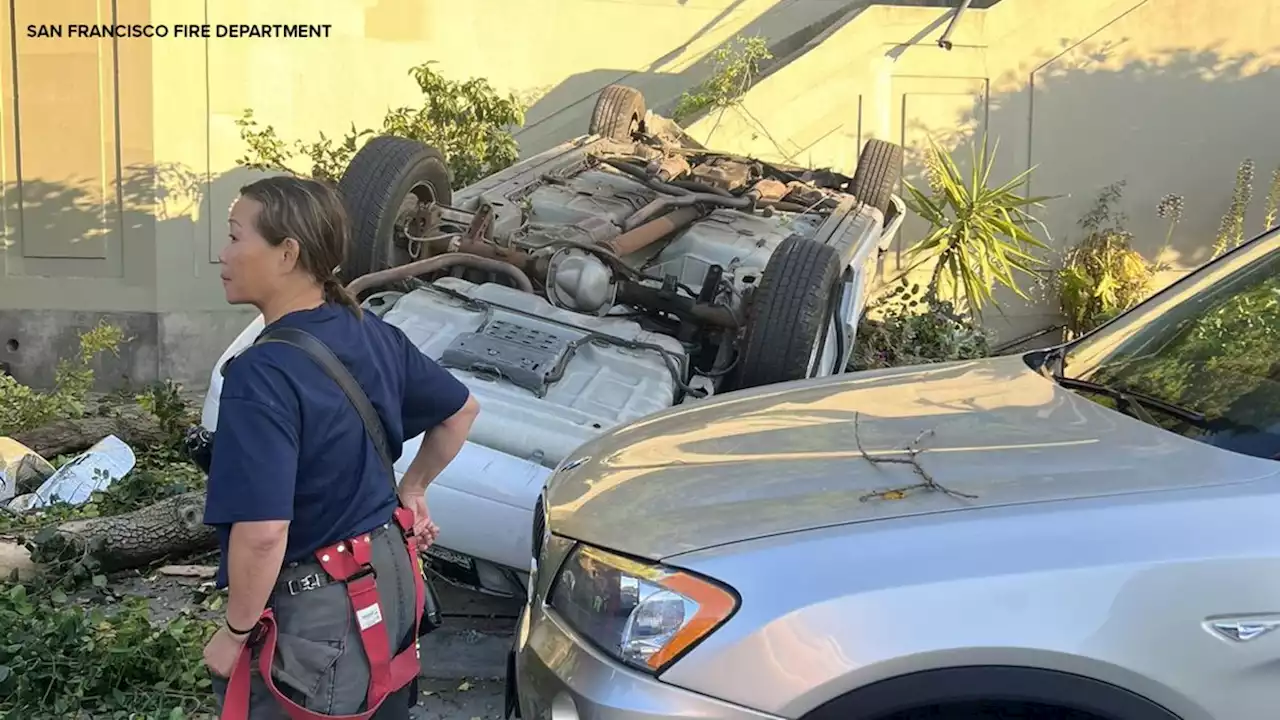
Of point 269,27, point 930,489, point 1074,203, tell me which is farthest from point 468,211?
point 1074,203

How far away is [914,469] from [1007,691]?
46cm

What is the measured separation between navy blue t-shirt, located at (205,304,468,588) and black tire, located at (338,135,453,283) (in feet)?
7.87

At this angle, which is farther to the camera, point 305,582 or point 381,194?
point 381,194

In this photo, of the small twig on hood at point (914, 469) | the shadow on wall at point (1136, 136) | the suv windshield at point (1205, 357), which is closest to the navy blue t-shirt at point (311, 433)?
the small twig on hood at point (914, 469)

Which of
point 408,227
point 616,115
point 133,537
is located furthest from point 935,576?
point 616,115

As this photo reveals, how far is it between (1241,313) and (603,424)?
6.06 feet

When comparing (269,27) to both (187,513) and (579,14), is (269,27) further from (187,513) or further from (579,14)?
(187,513)

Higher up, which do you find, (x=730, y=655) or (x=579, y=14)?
(x=579, y=14)

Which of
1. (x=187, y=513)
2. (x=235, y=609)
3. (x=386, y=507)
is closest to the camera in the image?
(x=235, y=609)

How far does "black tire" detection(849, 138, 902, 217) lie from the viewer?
6.50 m

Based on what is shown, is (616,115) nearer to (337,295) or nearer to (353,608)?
(337,295)

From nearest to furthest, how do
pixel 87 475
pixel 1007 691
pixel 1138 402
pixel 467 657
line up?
pixel 1007 691
pixel 1138 402
pixel 467 657
pixel 87 475

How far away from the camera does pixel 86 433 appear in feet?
19.2

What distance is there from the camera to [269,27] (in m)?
8.23
